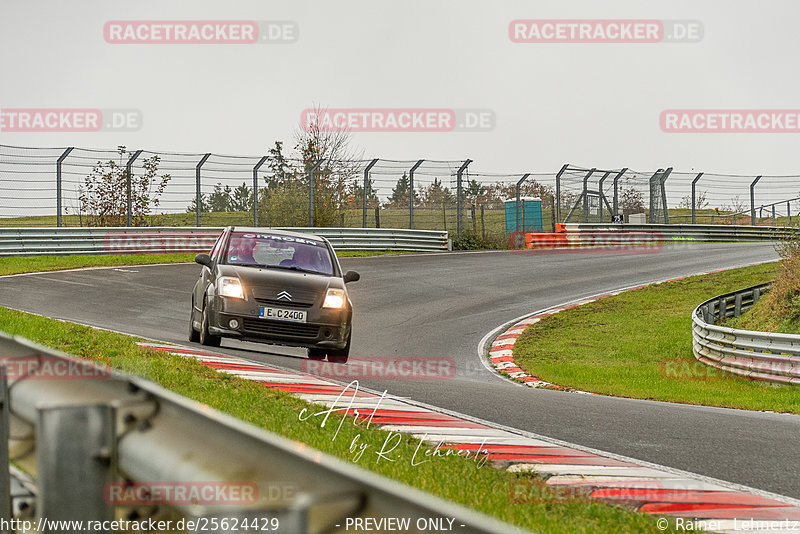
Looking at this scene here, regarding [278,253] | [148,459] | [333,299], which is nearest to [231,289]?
[333,299]

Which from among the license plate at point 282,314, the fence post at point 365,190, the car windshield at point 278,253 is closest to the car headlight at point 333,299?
the license plate at point 282,314

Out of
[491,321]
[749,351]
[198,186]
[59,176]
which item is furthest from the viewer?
[198,186]

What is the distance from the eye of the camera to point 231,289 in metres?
10.6

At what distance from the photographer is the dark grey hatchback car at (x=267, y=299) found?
10609mm

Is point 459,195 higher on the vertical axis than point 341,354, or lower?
higher

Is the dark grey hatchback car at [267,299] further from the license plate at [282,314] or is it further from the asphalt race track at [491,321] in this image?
the asphalt race track at [491,321]

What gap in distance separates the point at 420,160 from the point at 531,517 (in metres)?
27.4

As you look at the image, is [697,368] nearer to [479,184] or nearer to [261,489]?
[261,489]

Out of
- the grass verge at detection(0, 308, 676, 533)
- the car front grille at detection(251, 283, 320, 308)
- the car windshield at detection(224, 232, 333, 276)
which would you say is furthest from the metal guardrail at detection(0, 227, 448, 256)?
the car front grille at detection(251, 283, 320, 308)

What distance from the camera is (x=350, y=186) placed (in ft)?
102

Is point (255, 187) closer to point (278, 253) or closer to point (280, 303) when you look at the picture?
point (278, 253)

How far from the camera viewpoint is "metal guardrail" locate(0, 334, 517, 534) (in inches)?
56.5

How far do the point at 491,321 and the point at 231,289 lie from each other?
28.5 ft

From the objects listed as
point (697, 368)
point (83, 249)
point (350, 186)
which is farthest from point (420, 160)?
point (697, 368)
